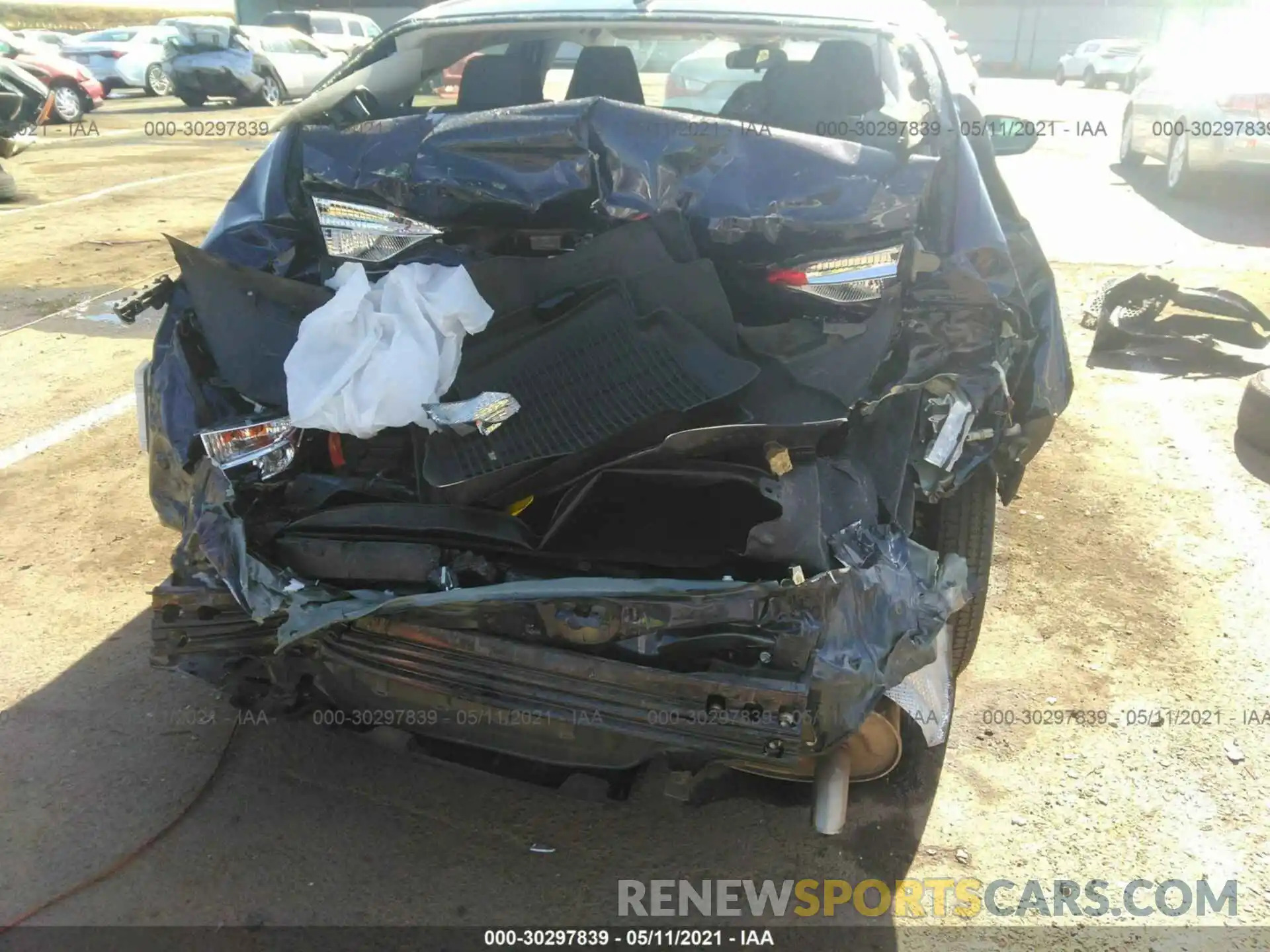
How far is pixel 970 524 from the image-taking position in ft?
8.52

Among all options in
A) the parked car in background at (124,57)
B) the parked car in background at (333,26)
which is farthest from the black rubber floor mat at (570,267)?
the parked car in background at (333,26)

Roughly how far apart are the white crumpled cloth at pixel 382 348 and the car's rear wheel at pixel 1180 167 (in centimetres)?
955

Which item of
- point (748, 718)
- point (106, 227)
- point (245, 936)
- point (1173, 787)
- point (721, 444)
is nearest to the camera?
point (748, 718)

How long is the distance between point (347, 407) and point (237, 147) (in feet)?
43.9

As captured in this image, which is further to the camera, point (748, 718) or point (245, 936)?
point (245, 936)

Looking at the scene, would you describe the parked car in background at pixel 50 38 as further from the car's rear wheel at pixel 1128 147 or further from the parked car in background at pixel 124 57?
the car's rear wheel at pixel 1128 147

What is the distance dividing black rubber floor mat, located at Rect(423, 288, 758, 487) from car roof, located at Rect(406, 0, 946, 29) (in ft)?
4.57

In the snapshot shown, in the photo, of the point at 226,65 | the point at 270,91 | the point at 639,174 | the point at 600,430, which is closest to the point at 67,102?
the point at 226,65

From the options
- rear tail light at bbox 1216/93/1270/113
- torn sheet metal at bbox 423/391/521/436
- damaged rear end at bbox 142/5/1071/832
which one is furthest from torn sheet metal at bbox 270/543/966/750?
rear tail light at bbox 1216/93/1270/113

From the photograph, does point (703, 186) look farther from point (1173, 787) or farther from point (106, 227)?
point (106, 227)

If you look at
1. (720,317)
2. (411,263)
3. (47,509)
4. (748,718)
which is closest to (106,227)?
(47,509)

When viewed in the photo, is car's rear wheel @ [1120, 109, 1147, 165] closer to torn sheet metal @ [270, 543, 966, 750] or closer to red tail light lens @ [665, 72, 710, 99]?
red tail light lens @ [665, 72, 710, 99]

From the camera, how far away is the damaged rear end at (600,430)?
183 cm

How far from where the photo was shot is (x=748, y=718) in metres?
1.76
